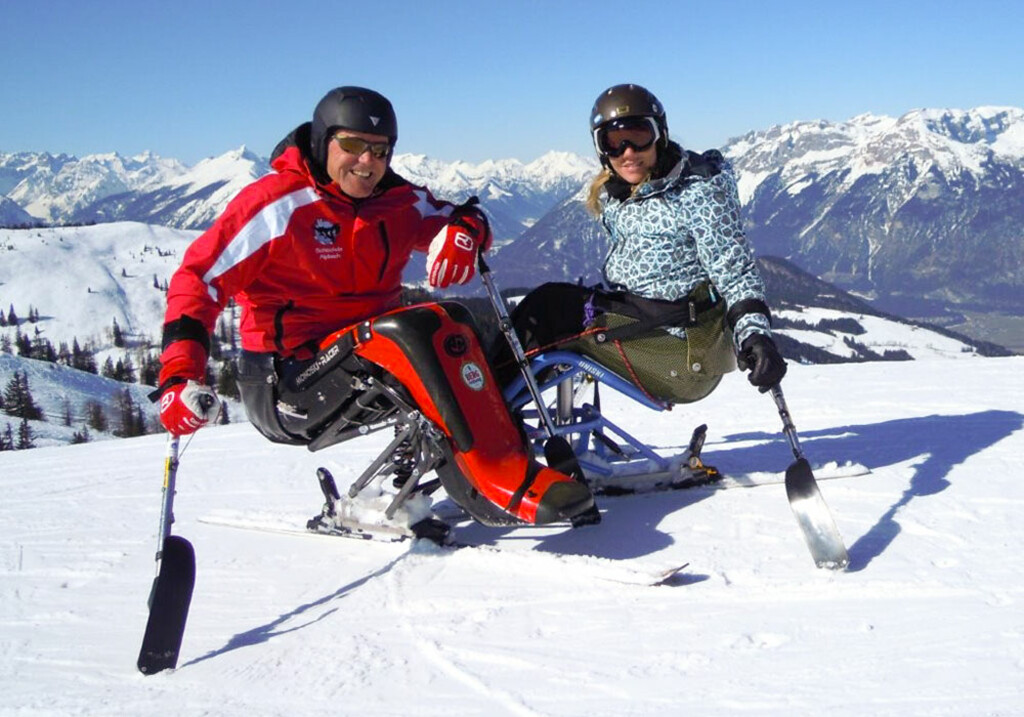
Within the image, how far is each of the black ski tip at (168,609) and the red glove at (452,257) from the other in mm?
1930

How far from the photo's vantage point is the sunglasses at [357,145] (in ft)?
15.1

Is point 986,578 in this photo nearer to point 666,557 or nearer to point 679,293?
point 666,557

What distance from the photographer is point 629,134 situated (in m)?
5.01

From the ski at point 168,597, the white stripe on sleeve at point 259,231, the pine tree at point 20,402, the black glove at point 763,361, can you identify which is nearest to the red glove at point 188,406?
the ski at point 168,597

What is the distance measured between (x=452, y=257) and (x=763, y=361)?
181 cm

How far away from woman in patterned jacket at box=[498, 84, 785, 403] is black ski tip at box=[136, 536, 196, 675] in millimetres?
2537

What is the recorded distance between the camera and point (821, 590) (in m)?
3.61

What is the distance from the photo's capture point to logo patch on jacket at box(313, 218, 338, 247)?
4699 mm

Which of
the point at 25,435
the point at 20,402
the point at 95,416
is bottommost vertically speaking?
the point at 95,416

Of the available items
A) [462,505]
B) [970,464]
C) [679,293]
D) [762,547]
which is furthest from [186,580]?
[970,464]

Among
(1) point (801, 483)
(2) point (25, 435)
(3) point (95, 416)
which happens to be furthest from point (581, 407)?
(3) point (95, 416)

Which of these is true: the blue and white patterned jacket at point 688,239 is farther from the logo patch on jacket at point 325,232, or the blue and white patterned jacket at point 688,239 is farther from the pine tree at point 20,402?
the pine tree at point 20,402

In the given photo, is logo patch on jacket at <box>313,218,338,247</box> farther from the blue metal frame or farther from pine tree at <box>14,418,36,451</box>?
pine tree at <box>14,418,36,451</box>

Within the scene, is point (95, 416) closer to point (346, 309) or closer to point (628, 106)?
point (346, 309)
